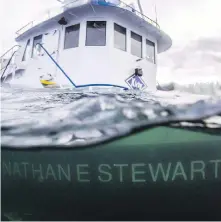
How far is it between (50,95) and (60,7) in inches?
142

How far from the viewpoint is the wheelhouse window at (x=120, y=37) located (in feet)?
23.1

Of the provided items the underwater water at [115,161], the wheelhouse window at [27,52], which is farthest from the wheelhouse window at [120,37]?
the underwater water at [115,161]

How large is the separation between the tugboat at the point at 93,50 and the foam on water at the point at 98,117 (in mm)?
1877

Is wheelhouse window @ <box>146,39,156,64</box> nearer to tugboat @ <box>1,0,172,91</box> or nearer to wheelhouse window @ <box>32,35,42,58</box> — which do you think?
tugboat @ <box>1,0,172,91</box>

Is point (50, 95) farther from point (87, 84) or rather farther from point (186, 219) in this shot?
point (186, 219)

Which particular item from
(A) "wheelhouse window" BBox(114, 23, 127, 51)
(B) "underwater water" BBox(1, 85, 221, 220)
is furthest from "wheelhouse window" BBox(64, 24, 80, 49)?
(B) "underwater water" BBox(1, 85, 221, 220)

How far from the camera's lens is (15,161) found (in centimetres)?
430

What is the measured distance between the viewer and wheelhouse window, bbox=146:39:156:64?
797cm

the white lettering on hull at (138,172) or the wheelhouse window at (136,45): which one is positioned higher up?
the wheelhouse window at (136,45)

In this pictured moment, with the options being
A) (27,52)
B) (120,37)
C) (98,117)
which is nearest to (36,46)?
(27,52)

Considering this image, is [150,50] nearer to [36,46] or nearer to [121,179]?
[36,46]

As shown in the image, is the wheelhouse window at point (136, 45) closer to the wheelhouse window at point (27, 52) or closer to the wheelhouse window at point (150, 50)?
the wheelhouse window at point (150, 50)

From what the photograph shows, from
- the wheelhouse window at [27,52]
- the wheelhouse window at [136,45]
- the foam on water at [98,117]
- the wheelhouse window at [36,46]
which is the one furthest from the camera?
the wheelhouse window at [27,52]

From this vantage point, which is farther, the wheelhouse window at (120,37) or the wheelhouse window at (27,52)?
the wheelhouse window at (27,52)
